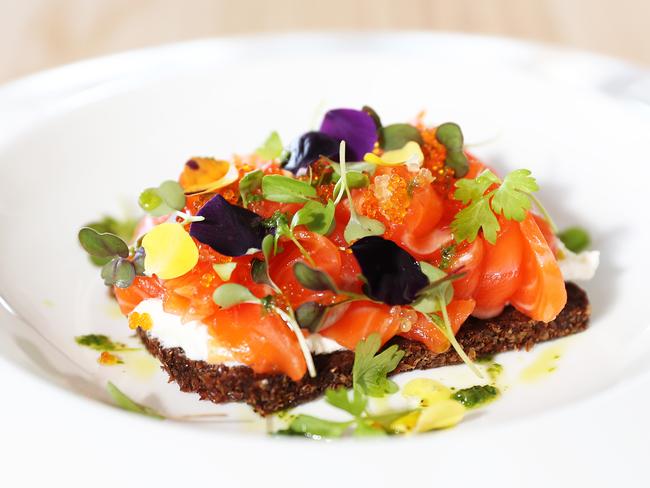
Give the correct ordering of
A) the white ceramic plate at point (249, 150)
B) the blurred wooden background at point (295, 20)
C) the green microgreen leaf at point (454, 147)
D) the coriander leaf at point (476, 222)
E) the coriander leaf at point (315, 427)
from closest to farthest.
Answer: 1. the white ceramic plate at point (249, 150)
2. the coriander leaf at point (315, 427)
3. the coriander leaf at point (476, 222)
4. the green microgreen leaf at point (454, 147)
5. the blurred wooden background at point (295, 20)

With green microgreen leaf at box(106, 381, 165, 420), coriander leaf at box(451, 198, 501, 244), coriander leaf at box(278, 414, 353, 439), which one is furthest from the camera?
coriander leaf at box(451, 198, 501, 244)

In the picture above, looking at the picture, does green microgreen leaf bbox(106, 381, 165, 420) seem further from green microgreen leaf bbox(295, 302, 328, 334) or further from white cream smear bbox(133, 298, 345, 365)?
green microgreen leaf bbox(295, 302, 328, 334)

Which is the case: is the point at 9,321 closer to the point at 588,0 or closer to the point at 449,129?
the point at 449,129

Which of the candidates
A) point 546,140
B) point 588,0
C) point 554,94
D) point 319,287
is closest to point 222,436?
point 319,287

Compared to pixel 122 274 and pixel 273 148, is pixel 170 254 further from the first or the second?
pixel 273 148

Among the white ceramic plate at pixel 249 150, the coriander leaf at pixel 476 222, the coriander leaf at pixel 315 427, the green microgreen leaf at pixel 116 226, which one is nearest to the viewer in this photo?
the white ceramic plate at pixel 249 150

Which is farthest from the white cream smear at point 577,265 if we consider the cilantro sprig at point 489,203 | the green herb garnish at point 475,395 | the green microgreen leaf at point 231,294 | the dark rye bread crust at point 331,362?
the green microgreen leaf at point 231,294

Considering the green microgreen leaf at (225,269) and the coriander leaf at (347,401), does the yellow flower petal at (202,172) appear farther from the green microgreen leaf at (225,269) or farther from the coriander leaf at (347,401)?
the coriander leaf at (347,401)

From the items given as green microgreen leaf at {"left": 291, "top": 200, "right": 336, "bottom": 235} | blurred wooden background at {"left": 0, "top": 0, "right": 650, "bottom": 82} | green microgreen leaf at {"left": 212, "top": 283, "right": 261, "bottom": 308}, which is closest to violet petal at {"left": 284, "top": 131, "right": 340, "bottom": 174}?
green microgreen leaf at {"left": 291, "top": 200, "right": 336, "bottom": 235}
